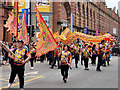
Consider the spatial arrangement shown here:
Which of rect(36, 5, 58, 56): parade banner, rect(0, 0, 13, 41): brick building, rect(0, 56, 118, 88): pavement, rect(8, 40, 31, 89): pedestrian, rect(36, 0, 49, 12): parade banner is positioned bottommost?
rect(0, 56, 118, 88): pavement

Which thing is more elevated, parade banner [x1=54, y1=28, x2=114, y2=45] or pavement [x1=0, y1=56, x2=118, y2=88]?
parade banner [x1=54, y1=28, x2=114, y2=45]

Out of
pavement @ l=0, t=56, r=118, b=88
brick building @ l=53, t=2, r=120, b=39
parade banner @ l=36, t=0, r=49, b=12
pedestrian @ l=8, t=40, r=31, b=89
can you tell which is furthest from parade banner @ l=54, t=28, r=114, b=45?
brick building @ l=53, t=2, r=120, b=39

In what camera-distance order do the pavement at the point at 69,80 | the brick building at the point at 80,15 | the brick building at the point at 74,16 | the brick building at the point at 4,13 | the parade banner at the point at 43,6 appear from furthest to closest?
the brick building at the point at 80,15 < the brick building at the point at 74,16 < the parade banner at the point at 43,6 < the brick building at the point at 4,13 < the pavement at the point at 69,80

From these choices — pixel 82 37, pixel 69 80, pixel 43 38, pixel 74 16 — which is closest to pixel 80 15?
pixel 74 16

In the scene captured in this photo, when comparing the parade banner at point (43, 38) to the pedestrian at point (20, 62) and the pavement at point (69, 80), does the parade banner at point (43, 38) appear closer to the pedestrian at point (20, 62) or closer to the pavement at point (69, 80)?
the pedestrian at point (20, 62)

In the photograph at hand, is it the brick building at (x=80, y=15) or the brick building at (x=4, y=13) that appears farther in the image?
the brick building at (x=80, y=15)

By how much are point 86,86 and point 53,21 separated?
80.9 feet

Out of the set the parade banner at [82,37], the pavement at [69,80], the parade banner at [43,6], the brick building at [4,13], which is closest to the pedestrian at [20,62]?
the pavement at [69,80]

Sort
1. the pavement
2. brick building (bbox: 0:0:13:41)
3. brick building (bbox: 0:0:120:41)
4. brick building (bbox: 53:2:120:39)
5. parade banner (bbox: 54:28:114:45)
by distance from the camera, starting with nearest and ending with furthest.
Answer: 1. the pavement
2. parade banner (bbox: 54:28:114:45)
3. brick building (bbox: 0:0:13:41)
4. brick building (bbox: 0:0:120:41)
5. brick building (bbox: 53:2:120:39)

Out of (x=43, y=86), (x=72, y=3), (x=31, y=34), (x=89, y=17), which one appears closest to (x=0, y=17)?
(x=31, y=34)

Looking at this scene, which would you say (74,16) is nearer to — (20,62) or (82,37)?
(82,37)

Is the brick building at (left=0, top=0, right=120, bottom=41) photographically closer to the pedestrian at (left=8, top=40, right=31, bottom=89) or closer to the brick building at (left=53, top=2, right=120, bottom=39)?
the brick building at (left=53, top=2, right=120, bottom=39)

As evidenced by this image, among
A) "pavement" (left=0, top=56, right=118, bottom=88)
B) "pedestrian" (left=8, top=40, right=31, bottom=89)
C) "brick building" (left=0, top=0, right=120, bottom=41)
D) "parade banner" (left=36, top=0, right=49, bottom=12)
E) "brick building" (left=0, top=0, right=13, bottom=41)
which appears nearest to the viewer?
"pedestrian" (left=8, top=40, right=31, bottom=89)

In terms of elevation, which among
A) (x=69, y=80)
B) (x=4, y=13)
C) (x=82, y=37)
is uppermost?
(x=4, y=13)
